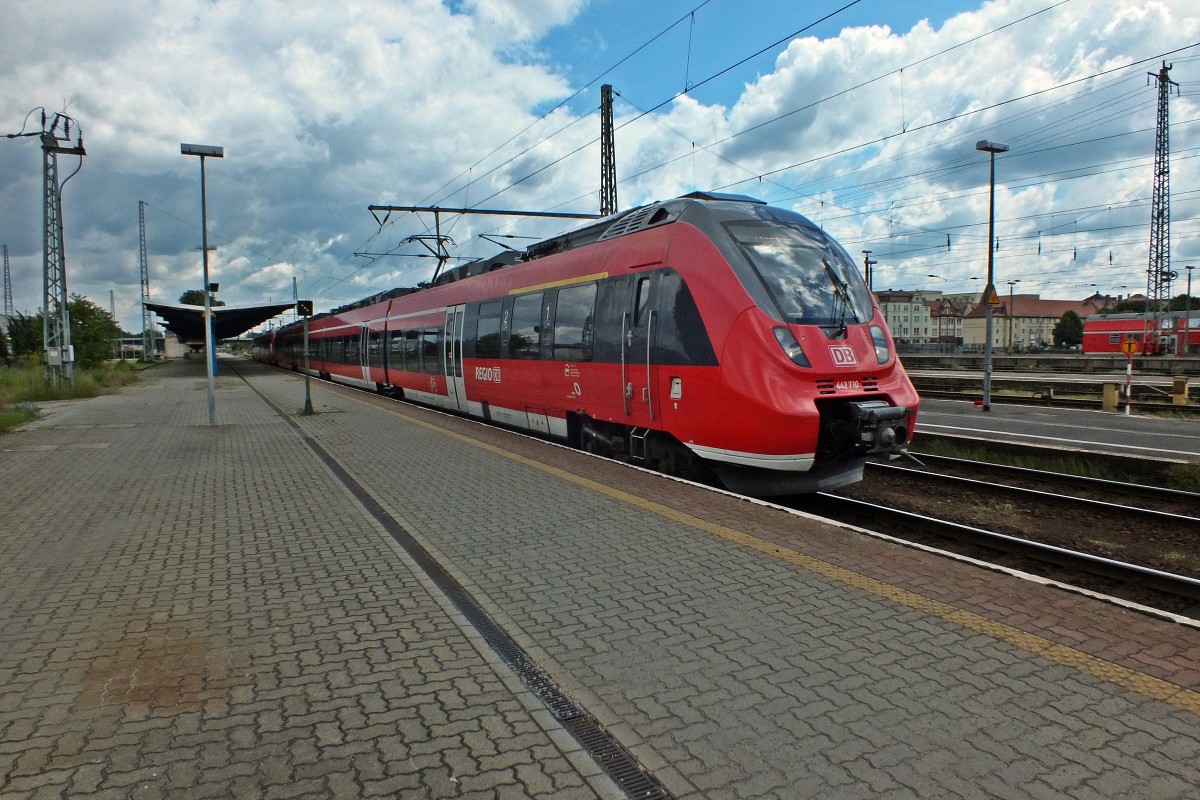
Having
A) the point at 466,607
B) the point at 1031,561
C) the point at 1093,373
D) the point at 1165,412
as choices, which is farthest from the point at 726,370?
the point at 1093,373

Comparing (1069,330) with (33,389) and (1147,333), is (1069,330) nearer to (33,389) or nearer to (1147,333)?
(1147,333)

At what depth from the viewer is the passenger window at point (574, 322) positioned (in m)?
9.67

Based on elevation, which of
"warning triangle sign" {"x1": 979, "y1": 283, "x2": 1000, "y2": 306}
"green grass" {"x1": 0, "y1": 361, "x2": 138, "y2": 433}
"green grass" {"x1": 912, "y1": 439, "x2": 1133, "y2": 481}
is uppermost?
"warning triangle sign" {"x1": 979, "y1": 283, "x2": 1000, "y2": 306}

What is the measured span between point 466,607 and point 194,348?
119306 millimetres

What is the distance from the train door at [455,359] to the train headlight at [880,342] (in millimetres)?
8857

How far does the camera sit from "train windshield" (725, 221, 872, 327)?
7.31 meters

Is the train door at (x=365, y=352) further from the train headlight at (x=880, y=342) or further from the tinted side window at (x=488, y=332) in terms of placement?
the train headlight at (x=880, y=342)

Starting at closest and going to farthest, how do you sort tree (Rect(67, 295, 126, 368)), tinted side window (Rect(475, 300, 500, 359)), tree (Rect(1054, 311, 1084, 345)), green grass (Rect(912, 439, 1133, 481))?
green grass (Rect(912, 439, 1133, 481)), tinted side window (Rect(475, 300, 500, 359)), tree (Rect(67, 295, 126, 368)), tree (Rect(1054, 311, 1084, 345))

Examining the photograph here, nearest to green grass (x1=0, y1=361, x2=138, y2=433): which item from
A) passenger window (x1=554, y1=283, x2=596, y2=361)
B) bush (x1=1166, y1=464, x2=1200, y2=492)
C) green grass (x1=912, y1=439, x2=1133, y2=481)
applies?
passenger window (x1=554, y1=283, x2=596, y2=361)

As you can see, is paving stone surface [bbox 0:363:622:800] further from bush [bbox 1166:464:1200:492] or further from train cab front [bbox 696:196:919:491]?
bush [bbox 1166:464:1200:492]

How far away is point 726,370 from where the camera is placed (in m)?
7.17

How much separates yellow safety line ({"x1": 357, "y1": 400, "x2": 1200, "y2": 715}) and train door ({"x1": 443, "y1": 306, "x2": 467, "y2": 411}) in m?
8.90

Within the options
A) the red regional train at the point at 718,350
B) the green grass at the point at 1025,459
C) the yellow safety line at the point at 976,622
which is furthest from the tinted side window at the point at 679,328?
the green grass at the point at 1025,459

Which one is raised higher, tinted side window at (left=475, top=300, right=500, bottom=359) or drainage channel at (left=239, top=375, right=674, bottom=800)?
tinted side window at (left=475, top=300, right=500, bottom=359)
